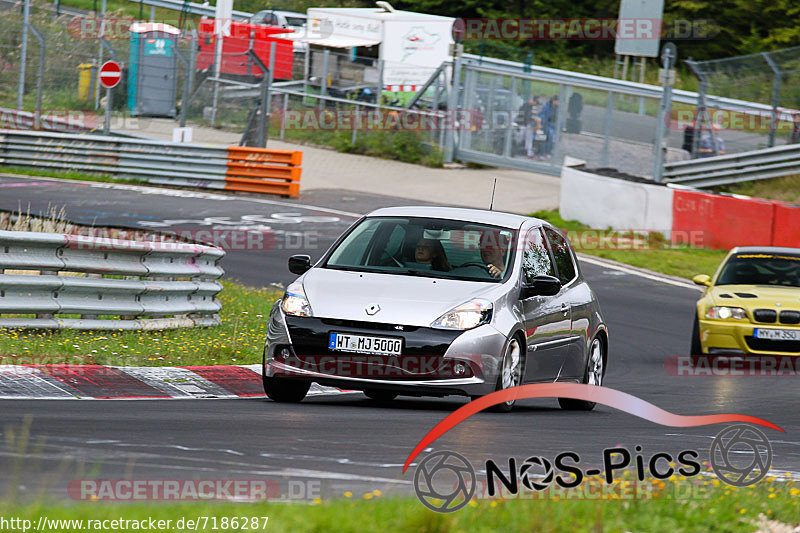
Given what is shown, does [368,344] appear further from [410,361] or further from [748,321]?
[748,321]

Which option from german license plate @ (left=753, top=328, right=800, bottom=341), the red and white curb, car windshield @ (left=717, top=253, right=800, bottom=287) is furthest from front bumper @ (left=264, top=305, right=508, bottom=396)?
car windshield @ (left=717, top=253, right=800, bottom=287)

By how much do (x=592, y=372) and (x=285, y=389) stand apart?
3.13 meters

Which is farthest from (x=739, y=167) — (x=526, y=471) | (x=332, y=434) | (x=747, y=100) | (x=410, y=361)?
(x=526, y=471)

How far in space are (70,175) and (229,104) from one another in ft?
17.1

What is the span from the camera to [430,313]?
356 inches

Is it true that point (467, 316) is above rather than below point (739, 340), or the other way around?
above

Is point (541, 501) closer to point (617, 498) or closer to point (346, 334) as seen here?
point (617, 498)

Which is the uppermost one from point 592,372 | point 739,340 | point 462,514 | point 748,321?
point 462,514

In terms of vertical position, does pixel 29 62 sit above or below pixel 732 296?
above

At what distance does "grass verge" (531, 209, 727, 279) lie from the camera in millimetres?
23516

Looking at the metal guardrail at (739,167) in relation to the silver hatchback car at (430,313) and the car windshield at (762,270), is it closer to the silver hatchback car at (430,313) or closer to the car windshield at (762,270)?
the car windshield at (762,270)

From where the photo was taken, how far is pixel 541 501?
5.37 m

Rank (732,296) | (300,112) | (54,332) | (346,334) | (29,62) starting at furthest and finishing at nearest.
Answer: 1. (300,112)
2. (29,62)
3. (732,296)
4. (54,332)
5. (346,334)

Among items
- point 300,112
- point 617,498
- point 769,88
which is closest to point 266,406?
point 617,498
